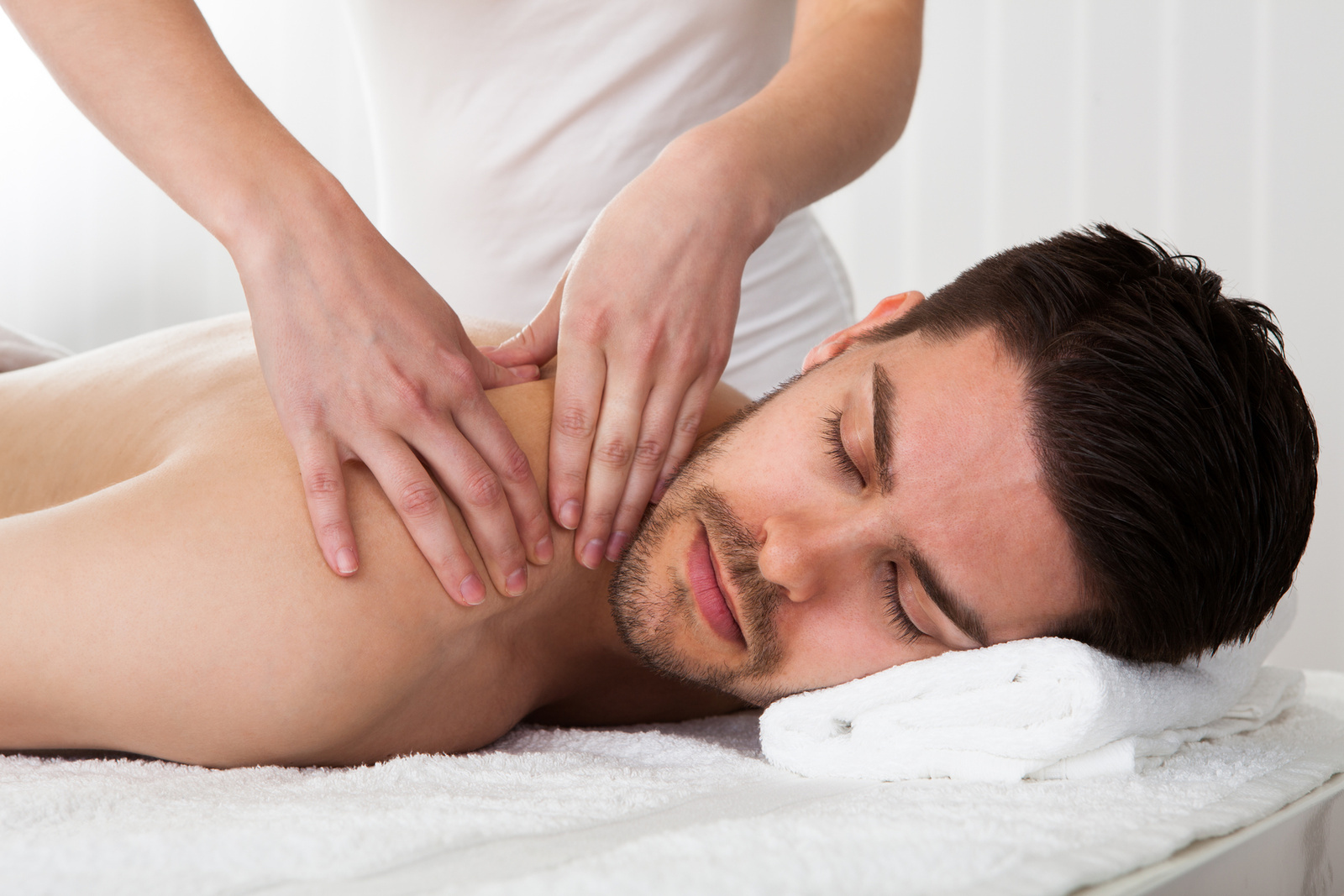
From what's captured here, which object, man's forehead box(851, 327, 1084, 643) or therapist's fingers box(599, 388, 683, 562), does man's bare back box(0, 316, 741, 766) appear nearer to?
therapist's fingers box(599, 388, 683, 562)

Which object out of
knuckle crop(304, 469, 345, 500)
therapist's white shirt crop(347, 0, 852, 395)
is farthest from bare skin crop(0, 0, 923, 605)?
therapist's white shirt crop(347, 0, 852, 395)

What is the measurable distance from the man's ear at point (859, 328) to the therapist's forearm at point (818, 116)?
0.16 meters

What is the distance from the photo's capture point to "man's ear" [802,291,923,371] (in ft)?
4.06

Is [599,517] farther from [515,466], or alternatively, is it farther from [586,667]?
[586,667]

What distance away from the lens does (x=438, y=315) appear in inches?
36.7

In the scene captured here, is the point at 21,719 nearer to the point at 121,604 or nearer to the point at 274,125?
the point at 121,604

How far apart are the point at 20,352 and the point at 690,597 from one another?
Result: 3.96ft

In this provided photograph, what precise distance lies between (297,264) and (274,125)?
0.54ft

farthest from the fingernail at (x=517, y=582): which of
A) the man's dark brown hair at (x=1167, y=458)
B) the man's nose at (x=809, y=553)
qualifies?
the man's dark brown hair at (x=1167, y=458)

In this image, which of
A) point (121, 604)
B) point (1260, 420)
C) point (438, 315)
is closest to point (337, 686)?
point (121, 604)

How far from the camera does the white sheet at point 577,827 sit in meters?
0.56

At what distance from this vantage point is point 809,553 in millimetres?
984

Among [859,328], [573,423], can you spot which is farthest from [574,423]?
[859,328]

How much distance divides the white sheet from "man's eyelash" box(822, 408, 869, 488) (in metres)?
0.29
